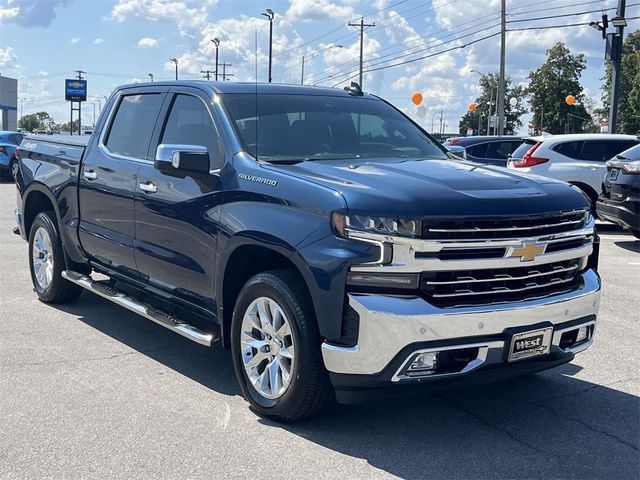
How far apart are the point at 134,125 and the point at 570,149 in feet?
33.3

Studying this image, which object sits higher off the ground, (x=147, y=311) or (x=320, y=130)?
(x=320, y=130)

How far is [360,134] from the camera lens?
5.32 metres

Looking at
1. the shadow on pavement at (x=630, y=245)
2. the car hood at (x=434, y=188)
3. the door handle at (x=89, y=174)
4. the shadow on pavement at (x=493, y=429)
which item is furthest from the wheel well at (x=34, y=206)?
the shadow on pavement at (x=630, y=245)

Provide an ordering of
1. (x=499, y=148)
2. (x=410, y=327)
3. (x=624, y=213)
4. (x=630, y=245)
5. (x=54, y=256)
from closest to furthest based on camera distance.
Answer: (x=410, y=327) < (x=54, y=256) < (x=624, y=213) < (x=630, y=245) < (x=499, y=148)

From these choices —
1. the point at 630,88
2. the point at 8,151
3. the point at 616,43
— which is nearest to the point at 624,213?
the point at 616,43

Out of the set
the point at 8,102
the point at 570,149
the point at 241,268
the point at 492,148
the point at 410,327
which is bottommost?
the point at 410,327

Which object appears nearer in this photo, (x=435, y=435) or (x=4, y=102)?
(x=435, y=435)

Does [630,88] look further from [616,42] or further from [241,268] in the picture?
[241,268]

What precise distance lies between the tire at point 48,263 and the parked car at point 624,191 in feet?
24.9

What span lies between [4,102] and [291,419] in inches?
3195

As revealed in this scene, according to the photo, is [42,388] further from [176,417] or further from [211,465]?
[211,465]

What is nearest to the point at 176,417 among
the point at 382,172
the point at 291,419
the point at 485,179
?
the point at 291,419

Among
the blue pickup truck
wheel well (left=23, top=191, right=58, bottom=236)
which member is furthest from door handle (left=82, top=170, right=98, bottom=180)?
wheel well (left=23, top=191, right=58, bottom=236)

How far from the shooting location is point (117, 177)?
5668 millimetres
